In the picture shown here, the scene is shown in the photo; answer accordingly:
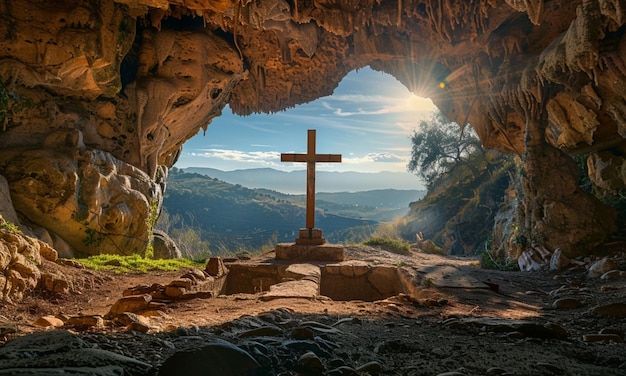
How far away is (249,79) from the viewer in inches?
538

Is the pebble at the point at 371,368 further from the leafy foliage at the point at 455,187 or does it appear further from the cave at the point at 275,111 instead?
the leafy foliage at the point at 455,187

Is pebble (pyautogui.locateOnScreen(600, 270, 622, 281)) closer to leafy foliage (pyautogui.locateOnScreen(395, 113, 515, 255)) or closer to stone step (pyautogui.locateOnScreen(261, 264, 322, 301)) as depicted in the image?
stone step (pyautogui.locateOnScreen(261, 264, 322, 301))

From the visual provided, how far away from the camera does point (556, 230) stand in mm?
8281

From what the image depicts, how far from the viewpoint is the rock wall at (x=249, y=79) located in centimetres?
741

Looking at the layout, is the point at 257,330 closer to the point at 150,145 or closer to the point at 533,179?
the point at 533,179

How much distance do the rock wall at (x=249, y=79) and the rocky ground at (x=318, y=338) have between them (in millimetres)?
4303

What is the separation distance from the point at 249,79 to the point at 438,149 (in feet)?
61.1

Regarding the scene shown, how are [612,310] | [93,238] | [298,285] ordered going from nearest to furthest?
[612,310], [298,285], [93,238]

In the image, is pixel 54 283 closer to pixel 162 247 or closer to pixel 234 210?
pixel 162 247

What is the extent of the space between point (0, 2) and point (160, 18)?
3.68 m

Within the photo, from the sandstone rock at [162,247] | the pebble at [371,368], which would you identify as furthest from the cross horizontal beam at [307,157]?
the pebble at [371,368]

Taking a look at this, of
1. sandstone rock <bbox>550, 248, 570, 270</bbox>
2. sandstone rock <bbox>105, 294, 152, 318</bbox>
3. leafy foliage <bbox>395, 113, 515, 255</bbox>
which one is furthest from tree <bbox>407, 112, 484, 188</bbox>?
sandstone rock <bbox>105, 294, 152, 318</bbox>

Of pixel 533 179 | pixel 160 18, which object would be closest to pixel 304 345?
pixel 533 179

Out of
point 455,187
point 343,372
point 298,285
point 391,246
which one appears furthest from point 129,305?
point 455,187
